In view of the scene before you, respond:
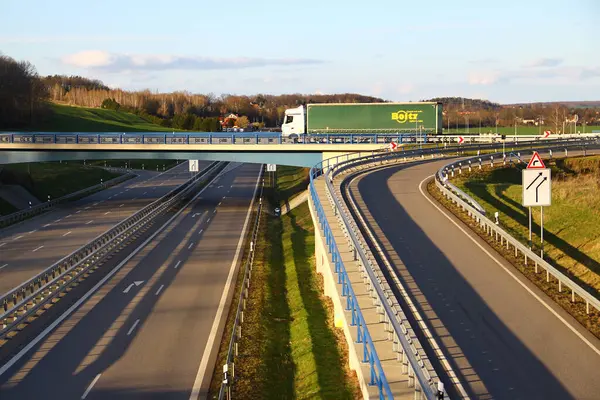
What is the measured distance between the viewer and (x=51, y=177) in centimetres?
7594

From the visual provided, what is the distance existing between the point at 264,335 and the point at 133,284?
9.89 m

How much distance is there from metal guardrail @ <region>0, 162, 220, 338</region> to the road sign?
51.6 feet

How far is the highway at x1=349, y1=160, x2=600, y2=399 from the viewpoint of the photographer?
42.5ft

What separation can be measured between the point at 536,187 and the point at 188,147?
41.2 m

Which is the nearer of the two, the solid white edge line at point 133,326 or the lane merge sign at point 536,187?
the lane merge sign at point 536,187

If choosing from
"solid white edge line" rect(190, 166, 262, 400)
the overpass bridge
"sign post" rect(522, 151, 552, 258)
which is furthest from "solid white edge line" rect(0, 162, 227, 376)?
the overpass bridge

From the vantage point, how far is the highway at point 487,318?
13.0 metres

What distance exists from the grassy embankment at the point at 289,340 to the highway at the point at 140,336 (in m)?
0.93

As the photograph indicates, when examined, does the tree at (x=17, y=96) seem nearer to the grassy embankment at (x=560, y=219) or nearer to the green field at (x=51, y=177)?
the green field at (x=51, y=177)

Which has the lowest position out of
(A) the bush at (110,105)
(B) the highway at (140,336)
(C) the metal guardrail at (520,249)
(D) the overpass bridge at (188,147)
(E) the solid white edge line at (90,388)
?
(E) the solid white edge line at (90,388)

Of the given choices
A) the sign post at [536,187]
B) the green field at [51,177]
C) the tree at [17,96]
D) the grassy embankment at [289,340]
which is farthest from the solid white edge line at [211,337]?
the tree at [17,96]

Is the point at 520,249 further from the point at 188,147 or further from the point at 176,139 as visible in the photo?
the point at 176,139

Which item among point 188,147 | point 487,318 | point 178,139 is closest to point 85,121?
point 178,139

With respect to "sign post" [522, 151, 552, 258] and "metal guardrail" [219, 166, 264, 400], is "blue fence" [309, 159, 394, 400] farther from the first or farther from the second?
"sign post" [522, 151, 552, 258]
